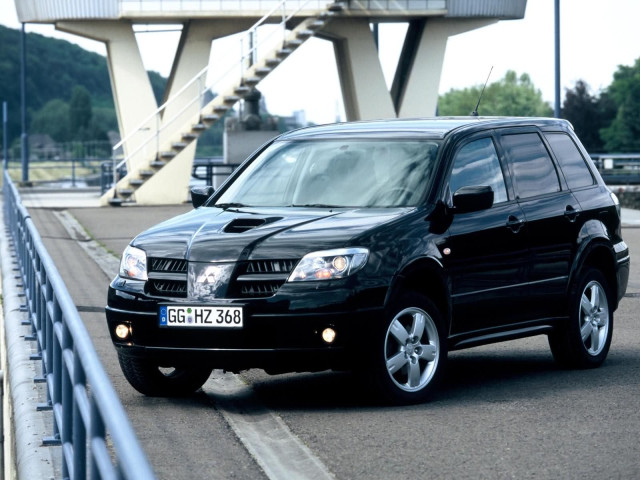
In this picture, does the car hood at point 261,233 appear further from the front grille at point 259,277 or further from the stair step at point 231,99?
the stair step at point 231,99

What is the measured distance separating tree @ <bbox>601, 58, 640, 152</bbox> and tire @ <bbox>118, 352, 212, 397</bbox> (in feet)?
366

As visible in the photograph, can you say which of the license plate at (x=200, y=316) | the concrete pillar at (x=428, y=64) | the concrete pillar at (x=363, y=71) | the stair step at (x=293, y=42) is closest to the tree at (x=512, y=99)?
the concrete pillar at (x=428, y=64)

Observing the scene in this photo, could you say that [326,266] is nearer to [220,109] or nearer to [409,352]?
[409,352]

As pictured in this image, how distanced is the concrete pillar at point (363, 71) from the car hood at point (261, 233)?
37.4 meters

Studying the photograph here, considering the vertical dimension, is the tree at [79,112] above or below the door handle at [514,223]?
below

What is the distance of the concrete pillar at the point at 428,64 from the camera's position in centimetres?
4641

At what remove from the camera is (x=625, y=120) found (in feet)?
409

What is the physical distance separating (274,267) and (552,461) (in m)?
1.99

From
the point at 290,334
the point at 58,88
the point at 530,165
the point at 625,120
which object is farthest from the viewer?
the point at 58,88

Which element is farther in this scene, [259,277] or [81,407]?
[259,277]

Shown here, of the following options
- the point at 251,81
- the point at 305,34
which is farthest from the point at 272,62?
the point at 305,34

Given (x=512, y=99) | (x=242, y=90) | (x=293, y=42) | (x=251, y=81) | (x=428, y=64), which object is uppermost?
(x=293, y=42)

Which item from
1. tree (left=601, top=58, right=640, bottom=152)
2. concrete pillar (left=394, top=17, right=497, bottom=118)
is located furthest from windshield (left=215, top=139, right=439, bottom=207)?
tree (left=601, top=58, right=640, bottom=152)

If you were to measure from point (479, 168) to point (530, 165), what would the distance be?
63cm
